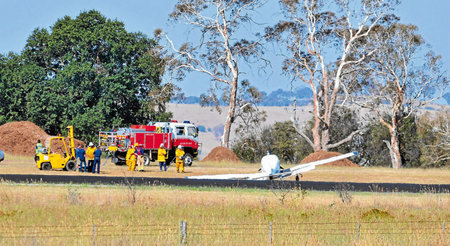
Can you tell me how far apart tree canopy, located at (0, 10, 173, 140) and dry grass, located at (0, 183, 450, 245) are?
138ft

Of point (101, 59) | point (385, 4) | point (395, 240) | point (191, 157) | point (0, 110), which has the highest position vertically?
point (385, 4)

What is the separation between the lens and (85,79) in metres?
77.0

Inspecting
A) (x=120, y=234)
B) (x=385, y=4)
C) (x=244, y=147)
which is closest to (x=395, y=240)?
(x=120, y=234)

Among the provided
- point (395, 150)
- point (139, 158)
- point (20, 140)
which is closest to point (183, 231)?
point (139, 158)

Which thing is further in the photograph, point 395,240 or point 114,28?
point 114,28

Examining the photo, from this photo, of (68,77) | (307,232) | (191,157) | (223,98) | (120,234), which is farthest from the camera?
(223,98)

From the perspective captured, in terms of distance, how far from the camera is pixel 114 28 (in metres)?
80.2

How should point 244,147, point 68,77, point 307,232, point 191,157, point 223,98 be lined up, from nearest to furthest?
point 307,232
point 191,157
point 68,77
point 223,98
point 244,147

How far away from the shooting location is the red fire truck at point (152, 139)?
59.7 m

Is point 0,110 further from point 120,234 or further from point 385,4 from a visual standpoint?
point 120,234

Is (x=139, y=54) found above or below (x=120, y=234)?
above

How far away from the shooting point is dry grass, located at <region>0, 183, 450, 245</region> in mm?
20781

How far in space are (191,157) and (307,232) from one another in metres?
39.1

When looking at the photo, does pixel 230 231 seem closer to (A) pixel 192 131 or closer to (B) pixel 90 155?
(B) pixel 90 155
